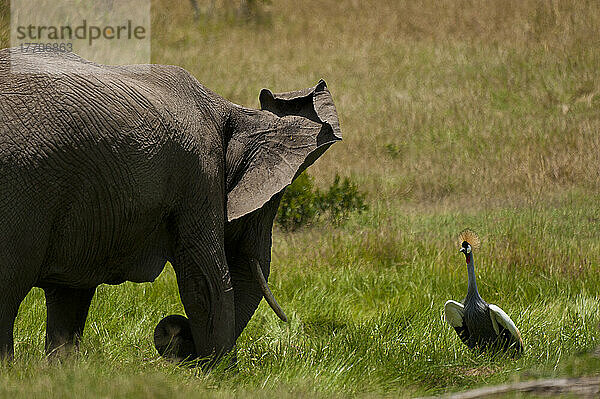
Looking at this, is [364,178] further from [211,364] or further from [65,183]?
[65,183]

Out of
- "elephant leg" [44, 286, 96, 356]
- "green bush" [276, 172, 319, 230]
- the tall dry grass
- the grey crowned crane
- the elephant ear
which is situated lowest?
the grey crowned crane

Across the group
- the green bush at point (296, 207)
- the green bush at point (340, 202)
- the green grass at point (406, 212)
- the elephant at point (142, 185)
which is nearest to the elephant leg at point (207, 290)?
the elephant at point (142, 185)

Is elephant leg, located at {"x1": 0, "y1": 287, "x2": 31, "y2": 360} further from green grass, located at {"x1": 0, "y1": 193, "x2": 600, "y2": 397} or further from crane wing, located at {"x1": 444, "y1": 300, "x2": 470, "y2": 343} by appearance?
crane wing, located at {"x1": 444, "y1": 300, "x2": 470, "y2": 343}

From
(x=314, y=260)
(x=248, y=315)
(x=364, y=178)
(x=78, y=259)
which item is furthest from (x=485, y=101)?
(x=78, y=259)

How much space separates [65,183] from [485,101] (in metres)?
16.9

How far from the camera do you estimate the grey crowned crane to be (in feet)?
22.0

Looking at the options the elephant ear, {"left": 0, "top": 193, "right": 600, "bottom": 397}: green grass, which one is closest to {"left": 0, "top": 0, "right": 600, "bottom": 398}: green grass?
{"left": 0, "top": 193, "right": 600, "bottom": 397}: green grass

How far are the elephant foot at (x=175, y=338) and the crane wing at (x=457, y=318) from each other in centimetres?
193

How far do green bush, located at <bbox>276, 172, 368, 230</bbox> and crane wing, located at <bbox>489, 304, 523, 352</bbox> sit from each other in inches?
246

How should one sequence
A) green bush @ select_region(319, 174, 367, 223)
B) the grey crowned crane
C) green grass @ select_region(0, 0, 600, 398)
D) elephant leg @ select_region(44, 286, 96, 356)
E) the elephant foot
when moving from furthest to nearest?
green bush @ select_region(319, 174, 367, 223), the grey crowned crane, elephant leg @ select_region(44, 286, 96, 356), the elephant foot, green grass @ select_region(0, 0, 600, 398)

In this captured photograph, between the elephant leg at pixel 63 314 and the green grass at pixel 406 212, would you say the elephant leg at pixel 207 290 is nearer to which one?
the green grass at pixel 406 212

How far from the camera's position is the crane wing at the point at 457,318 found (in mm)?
6891

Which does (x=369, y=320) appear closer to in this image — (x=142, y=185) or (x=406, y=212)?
(x=142, y=185)

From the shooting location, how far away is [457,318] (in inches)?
272
